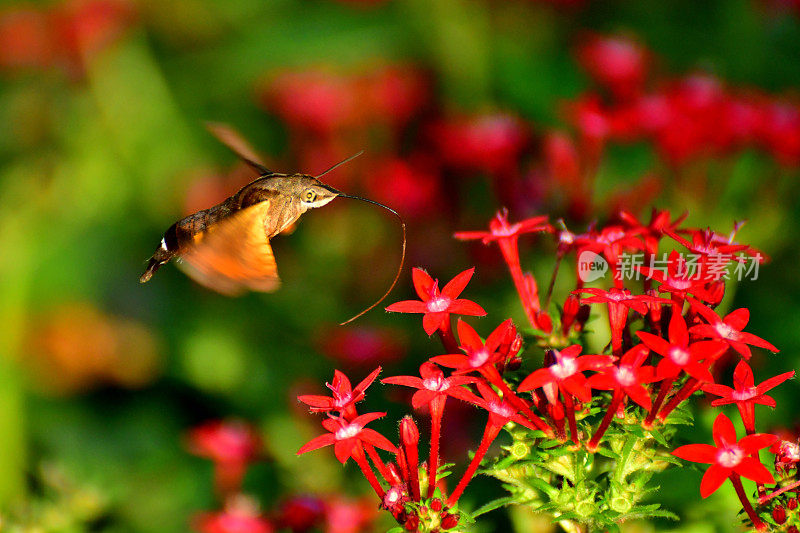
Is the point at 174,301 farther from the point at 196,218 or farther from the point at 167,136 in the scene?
the point at 196,218

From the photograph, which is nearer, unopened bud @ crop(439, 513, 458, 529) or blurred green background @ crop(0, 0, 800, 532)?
unopened bud @ crop(439, 513, 458, 529)

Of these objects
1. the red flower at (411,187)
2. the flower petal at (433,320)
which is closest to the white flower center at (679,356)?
the flower petal at (433,320)

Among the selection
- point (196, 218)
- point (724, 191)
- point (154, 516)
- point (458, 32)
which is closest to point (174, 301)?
point (154, 516)

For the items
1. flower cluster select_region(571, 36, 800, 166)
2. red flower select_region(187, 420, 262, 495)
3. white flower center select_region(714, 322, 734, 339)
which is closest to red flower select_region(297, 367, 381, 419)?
white flower center select_region(714, 322, 734, 339)

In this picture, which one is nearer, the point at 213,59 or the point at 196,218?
the point at 196,218

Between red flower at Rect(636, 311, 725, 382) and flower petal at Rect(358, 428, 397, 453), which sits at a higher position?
red flower at Rect(636, 311, 725, 382)

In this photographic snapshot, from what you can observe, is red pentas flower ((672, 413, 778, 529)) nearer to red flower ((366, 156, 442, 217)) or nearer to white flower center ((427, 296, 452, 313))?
white flower center ((427, 296, 452, 313))
